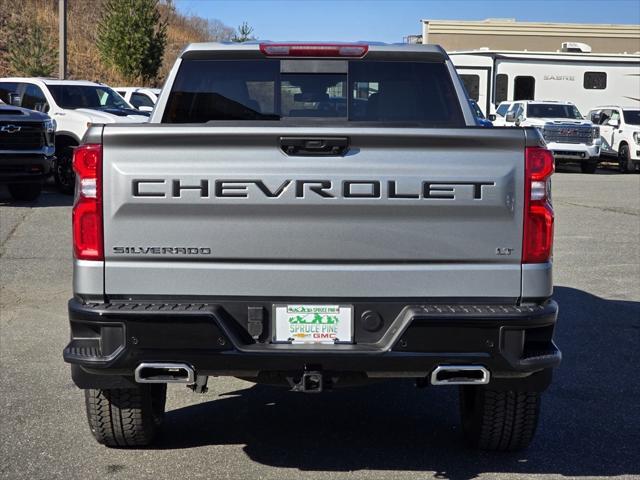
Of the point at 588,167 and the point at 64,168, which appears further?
the point at 588,167

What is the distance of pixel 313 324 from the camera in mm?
4145

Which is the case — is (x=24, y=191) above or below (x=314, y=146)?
below

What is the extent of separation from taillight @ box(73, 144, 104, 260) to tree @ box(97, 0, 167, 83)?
3434 centimetres

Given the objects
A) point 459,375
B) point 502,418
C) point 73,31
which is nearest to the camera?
point 459,375

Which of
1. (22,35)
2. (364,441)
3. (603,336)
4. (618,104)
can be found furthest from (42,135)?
(22,35)

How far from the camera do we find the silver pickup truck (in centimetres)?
407

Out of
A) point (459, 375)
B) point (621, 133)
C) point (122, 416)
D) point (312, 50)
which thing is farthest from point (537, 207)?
point (621, 133)

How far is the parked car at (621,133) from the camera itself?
86.4ft

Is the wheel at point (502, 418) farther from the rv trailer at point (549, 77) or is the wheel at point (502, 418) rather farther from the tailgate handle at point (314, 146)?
the rv trailer at point (549, 77)

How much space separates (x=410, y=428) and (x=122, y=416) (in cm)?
160

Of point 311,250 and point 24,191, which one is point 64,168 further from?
point 311,250

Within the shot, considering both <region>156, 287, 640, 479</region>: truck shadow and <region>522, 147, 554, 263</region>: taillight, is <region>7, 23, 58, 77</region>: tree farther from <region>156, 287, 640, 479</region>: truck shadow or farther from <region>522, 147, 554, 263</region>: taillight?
<region>522, 147, 554, 263</region>: taillight

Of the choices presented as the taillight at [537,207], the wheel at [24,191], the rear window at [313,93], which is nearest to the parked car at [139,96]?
the wheel at [24,191]

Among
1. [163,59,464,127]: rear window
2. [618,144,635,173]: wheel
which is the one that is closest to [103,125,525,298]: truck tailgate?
[163,59,464,127]: rear window
